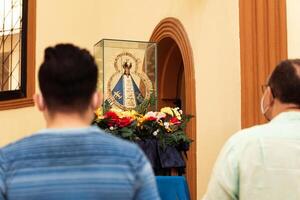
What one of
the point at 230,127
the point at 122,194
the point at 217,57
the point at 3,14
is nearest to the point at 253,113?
the point at 230,127

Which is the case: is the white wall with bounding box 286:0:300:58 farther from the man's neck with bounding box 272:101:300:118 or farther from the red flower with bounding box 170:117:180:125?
the man's neck with bounding box 272:101:300:118

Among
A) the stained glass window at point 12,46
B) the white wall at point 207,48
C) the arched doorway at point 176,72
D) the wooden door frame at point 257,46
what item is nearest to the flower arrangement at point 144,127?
the wooden door frame at point 257,46

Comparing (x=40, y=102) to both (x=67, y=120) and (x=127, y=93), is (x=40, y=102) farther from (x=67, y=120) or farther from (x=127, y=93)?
(x=127, y=93)

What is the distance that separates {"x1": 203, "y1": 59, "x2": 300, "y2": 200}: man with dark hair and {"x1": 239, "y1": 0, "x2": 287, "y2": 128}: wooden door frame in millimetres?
2231

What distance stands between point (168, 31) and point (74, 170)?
196 inches

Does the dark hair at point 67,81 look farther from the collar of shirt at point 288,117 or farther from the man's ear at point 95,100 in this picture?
the collar of shirt at point 288,117

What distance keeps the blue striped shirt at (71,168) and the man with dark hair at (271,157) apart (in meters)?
0.67

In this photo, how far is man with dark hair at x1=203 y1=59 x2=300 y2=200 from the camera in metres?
2.18

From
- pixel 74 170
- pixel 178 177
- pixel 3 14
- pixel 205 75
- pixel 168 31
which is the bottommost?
pixel 178 177

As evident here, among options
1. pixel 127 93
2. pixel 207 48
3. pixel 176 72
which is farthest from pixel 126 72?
pixel 176 72

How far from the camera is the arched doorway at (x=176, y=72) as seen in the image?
5914 mm

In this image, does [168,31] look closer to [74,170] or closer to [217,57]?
[217,57]

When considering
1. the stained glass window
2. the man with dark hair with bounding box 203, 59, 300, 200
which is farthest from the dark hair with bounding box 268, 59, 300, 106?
the stained glass window

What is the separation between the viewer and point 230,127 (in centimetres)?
519
